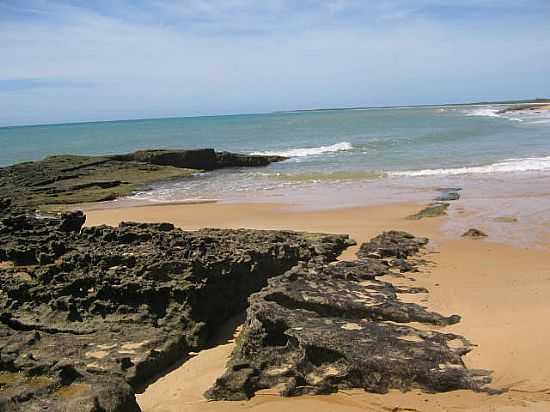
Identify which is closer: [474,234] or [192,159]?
[474,234]

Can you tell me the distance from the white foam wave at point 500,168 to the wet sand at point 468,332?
34.6 ft

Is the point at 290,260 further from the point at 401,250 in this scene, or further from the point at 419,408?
the point at 419,408

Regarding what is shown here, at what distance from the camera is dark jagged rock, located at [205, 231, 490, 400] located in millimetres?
5508

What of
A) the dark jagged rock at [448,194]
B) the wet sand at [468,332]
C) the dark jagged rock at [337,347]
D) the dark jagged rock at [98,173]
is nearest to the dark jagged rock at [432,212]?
the wet sand at [468,332]

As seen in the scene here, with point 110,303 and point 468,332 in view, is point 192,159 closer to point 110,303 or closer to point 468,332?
point 110,303

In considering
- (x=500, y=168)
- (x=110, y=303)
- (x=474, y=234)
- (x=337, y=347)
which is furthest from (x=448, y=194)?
(x=337, y=347)

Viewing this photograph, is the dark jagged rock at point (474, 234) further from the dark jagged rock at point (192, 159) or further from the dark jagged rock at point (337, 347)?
the dark jagged rock at point (192, 159)

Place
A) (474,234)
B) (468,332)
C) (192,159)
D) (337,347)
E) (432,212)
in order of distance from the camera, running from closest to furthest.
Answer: (337,347)
(468,332)
(474,234)
(432,212)
(192,159)

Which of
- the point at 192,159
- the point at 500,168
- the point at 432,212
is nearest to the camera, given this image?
the point at 432,212

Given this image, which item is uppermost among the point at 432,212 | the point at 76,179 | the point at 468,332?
the point at 76,179

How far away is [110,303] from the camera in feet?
24.3

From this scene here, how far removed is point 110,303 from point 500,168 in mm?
21145

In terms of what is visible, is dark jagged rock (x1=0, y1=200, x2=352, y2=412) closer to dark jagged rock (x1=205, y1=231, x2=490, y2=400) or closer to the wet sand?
the wet sand

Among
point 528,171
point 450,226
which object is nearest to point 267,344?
point 450,226
